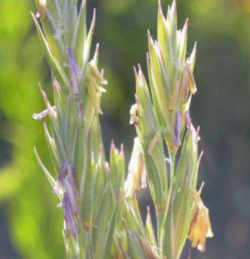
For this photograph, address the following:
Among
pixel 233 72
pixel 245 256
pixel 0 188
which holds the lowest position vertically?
pixel 0 188

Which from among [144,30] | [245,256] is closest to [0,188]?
[245,256]

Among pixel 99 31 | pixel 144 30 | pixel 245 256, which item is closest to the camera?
pixel 245 256

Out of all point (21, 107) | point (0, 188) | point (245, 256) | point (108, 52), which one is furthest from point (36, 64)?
point (108, 52)

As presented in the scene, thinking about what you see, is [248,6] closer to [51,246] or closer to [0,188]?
[0,188]

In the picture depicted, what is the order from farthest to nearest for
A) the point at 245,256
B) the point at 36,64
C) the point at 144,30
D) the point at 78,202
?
the point at 144,30 → the point at 245,256 → the point at 36,64 → the point at 78,202

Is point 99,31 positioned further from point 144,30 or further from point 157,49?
point 157,49

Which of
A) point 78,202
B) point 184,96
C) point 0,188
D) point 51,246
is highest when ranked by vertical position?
point 0,188

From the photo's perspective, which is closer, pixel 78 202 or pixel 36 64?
pixel 78 202

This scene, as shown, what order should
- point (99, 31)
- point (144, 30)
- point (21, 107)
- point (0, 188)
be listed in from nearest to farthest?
1. point (21, 107)
2. point (0, 188)
3. point (144, 30)
4. point (99, 31)

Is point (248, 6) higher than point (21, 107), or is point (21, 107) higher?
point (248, 6)
